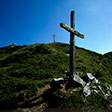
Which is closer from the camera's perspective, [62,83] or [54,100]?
[54,100]

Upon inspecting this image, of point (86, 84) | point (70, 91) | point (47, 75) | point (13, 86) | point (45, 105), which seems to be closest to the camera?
point (45, 105)

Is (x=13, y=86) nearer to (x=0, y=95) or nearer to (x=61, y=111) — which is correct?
(x=0, y=95)

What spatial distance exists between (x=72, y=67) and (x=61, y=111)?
460cm

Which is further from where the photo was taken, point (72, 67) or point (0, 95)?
point (72, 67)

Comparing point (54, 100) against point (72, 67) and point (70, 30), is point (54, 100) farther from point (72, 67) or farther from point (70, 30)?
point (70, 30)

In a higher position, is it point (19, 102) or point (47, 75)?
point (47, 75)

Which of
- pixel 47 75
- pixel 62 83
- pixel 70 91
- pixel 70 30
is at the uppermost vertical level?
pixel 70 30

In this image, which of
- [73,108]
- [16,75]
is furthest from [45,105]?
[16,75]

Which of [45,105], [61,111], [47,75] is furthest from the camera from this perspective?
[47,75]

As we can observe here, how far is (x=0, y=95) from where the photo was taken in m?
10.8

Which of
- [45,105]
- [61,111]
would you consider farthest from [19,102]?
[61,111]

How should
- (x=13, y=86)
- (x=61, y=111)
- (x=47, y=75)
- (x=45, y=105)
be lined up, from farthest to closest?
(x=47, y=75) < (x=13, y=86) < (x=45, y=105) < (x=61, y=111)

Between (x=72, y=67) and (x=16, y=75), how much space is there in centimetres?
941

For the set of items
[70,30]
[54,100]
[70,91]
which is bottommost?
[54,100]
